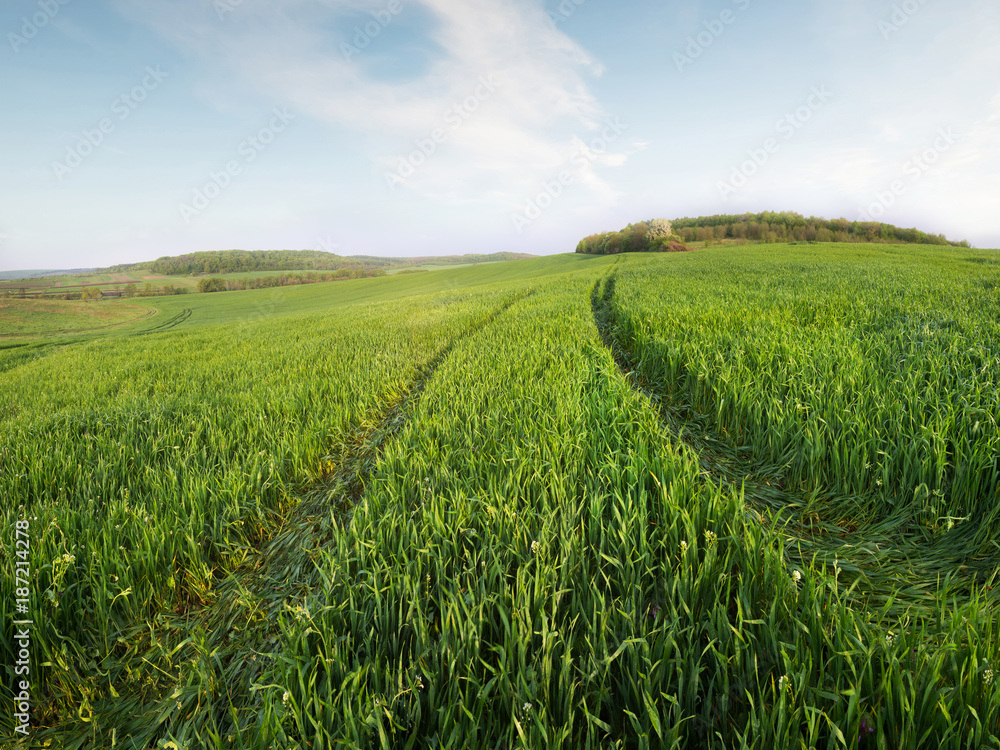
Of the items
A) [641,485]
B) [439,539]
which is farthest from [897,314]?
[439,539]

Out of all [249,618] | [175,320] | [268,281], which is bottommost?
[249,618]

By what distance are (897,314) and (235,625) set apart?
32.8 feet

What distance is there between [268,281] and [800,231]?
9186 cm

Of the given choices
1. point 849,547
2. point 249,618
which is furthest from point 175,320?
point 849,547

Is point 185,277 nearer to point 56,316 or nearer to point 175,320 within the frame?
point 56,316

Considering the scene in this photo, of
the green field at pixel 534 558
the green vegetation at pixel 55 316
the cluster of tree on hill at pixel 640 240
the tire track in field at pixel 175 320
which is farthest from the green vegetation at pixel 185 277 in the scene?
the green field at pixel 534 558

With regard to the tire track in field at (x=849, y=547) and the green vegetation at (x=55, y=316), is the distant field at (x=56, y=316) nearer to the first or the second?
the green vegetation at (x=55, y=316)

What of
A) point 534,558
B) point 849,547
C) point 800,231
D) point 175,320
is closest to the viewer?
→ point 534,558

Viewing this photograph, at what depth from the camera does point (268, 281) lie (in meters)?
67.4

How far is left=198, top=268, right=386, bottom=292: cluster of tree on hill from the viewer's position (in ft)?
202

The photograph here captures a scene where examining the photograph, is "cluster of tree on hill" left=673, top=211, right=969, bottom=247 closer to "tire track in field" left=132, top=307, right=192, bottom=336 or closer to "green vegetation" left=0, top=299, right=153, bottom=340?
"tire track in field" left=132, top=307, right=192, bottom=336

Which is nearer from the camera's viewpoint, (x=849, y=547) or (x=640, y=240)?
(x=849, y=547)

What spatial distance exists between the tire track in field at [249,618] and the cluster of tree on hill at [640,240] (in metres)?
60.7

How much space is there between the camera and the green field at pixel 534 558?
128 cm
